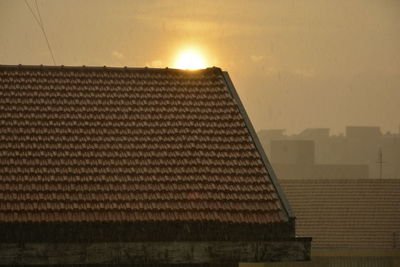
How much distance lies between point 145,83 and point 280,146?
10734 cm

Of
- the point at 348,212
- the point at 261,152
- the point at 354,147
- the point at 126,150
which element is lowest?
the point at 126,150

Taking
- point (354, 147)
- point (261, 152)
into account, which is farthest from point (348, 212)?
point (354, 147)

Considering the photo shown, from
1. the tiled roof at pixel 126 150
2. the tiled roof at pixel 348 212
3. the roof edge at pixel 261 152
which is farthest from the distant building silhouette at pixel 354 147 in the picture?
the tiled roof at pixel 126 150

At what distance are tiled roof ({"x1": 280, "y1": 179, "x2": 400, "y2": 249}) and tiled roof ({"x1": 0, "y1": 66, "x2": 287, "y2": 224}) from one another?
21.8 m

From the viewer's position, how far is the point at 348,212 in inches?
1577

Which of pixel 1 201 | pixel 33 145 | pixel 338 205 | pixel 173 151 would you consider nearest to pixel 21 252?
pixel 1 201

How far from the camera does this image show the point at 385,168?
6280 inches

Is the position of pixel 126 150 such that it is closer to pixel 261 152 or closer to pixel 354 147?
pixel 261 152

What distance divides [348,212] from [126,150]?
2543 cm

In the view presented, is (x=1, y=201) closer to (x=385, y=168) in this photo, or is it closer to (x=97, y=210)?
(x=97, y=210)

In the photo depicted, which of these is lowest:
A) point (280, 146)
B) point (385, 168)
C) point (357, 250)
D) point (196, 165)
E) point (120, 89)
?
point (196, 165)

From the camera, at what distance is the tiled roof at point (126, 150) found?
15.0 meters

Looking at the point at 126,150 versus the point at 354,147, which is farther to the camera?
the point at 354,147

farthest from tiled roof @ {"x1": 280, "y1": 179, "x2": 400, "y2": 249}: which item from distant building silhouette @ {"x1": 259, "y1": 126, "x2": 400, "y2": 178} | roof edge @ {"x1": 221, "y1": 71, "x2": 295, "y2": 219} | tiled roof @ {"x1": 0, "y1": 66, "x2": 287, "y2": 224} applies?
distant building silhouette @ {"x1": 259, "y1": 126, "x2": 400, "y2": 178}
